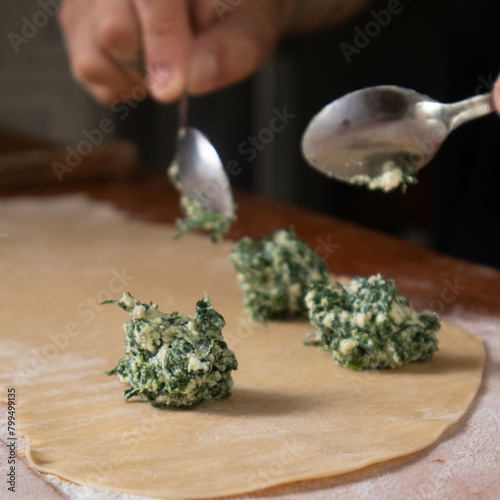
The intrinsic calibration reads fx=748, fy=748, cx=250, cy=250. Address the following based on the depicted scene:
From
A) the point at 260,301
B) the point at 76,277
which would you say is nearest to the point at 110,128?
the point at 76,277

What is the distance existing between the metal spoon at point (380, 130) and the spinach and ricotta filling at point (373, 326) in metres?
0.30

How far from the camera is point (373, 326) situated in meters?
1.48

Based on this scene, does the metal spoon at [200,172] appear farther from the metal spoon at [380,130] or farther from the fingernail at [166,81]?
the metal spoon at [380,130]

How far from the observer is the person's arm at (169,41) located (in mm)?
2105

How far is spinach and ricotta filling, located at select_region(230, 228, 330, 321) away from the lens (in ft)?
5.83

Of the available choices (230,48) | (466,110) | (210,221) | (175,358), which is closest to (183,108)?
(230,48)

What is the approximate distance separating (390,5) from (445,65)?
3.37ft

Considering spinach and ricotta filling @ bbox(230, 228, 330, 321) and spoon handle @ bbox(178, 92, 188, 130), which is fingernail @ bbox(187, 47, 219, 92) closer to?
spoon handle @ bbox(178, 92, 188, 130)

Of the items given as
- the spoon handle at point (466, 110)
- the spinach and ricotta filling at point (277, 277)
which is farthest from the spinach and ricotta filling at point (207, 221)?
the spoon handle at point (466, 110)

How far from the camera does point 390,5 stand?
368cm

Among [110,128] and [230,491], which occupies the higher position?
[230,491]

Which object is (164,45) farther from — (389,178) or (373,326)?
(373,326)

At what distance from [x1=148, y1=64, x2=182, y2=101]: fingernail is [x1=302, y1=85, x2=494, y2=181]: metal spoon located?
21.8 inches

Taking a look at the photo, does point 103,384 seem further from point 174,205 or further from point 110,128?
point 110,128
